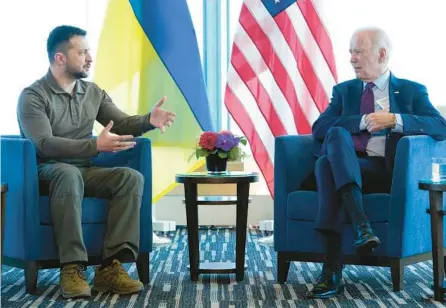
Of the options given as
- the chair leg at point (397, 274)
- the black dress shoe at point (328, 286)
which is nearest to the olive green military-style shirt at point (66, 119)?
the black dress shoe at point (328, 286)

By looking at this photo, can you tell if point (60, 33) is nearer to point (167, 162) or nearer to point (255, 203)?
point (167, 162)

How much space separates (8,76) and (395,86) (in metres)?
3.13

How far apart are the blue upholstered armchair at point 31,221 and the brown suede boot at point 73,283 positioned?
0.12 metres

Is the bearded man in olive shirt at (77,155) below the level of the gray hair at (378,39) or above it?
below

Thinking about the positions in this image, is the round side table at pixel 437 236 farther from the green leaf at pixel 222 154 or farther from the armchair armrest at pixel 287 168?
the green leaf at pixel 222 154

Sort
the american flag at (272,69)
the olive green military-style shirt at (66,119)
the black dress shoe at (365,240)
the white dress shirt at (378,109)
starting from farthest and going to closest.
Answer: the american flag at (272,69)
the white dress shirt at (378,109)
the olive green military-style shirt at (66,119)
the black dress shoe at (365,240)

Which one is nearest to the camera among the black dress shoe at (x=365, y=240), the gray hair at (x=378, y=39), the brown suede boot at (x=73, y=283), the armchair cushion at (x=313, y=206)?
the black dress shoe at (x=365, y=240)

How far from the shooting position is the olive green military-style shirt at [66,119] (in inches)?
130

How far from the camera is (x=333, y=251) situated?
313 centimetres

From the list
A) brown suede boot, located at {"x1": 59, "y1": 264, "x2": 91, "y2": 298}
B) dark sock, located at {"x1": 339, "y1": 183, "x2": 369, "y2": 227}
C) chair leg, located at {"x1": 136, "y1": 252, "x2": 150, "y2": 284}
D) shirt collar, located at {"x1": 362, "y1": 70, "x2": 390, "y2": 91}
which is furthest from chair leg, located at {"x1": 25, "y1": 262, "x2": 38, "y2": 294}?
shirt collar, located at {"x1": 362, "y1": 70, "x2": 390, "y2": 91}

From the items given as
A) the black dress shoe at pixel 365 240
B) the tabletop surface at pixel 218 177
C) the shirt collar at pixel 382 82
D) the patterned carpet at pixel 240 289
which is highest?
the shirt collar at pixel 382 82

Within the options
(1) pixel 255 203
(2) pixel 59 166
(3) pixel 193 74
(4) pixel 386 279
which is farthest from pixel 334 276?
(1) pixel 255 203

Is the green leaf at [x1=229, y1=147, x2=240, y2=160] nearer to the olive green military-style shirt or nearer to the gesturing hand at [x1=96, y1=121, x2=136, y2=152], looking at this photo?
the olive green military-style shirt

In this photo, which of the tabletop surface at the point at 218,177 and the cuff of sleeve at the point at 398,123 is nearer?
the cuff of sleeve at the point at 398,123
